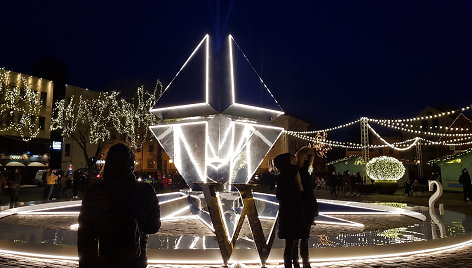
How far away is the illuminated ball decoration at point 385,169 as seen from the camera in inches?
1089

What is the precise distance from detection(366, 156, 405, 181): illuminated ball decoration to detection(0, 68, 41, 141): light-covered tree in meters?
26.5

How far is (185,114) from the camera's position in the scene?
11.5m

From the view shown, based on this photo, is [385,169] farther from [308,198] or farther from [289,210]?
[289,210]

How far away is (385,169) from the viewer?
27.8 meters

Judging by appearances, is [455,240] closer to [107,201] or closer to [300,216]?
[300,216]

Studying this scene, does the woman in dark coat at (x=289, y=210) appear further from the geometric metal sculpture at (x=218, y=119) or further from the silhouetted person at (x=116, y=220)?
the geometric metal sculpture at (x=218, y=119)

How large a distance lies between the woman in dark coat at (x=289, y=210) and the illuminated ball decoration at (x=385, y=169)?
941 inches

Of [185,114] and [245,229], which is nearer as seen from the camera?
[245,229]

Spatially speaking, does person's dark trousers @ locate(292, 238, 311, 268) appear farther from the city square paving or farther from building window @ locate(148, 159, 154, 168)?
building window @ locate(148, 159, 154, 168)

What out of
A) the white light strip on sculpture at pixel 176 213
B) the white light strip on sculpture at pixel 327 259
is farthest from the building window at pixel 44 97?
the white light strip on sculpture at pixel 327 259

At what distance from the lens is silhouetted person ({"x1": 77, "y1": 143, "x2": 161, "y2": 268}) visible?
280 centimetres

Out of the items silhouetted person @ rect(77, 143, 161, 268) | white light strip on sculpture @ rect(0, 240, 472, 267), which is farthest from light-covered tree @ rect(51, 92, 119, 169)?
silhouetted person @ rect(77, 143, 161, 268)

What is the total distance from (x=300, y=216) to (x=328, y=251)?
1.86 m

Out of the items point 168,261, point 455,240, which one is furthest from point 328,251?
point 455,240
